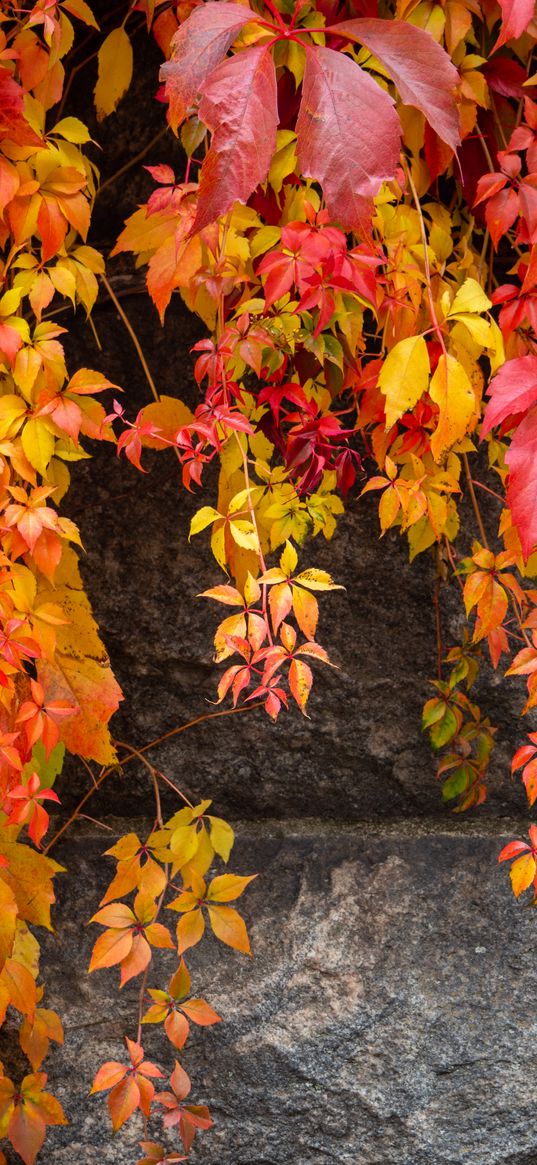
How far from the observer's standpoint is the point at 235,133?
→ 0.70 meters

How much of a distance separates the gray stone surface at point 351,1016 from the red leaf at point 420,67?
85cm

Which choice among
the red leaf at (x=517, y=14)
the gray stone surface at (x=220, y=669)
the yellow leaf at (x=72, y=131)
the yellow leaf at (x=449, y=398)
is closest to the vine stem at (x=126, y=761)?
the gray stone surface at (x=220, y=669)

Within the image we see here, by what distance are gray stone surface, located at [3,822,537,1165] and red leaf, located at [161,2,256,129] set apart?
0.87 meters

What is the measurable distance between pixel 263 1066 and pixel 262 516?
25.8 inches

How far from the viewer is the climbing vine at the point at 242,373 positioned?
0.84 metres

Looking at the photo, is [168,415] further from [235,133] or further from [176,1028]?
[176,1028]

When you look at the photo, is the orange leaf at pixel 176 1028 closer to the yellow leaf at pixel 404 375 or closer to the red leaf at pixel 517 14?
the yellow leaf at pixel 404 375

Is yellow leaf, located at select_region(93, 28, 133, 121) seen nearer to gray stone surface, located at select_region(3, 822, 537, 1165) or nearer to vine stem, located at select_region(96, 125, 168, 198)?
vine stem, located at select_region(96, 125, 168, 198)

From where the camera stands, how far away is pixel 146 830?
131 centimetres

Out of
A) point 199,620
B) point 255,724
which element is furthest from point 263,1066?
point 199,620

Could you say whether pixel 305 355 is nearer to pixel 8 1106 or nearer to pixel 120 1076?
pixel 120 1076

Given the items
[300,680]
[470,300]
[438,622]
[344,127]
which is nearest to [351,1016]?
[438,622]

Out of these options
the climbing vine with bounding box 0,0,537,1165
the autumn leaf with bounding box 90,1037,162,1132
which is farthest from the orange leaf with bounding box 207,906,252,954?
the autumn leaf with bounding box 90,1037,162,1132

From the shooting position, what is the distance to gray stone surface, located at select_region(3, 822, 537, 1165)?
1193 millimetres
